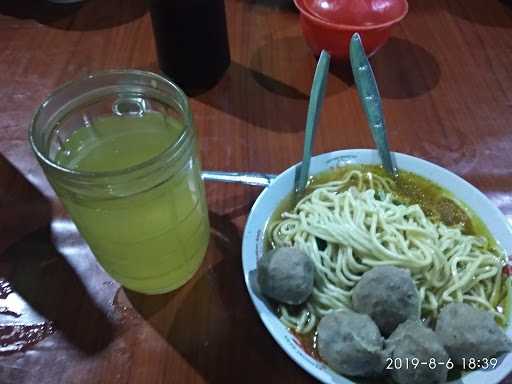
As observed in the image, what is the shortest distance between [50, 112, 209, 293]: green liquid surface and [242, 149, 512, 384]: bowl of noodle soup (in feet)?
0.48

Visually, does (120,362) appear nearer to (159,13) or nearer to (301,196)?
(301,196)

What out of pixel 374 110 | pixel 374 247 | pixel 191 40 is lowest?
pixel 374 247

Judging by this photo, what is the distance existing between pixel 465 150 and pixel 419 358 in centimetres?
66

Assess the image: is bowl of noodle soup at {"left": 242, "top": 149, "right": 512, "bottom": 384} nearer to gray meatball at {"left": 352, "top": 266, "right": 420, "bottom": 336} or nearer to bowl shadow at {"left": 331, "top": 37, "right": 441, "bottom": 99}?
gray meatball at {"left": 352, "top": 266, "right": 420, "bottom": 336}

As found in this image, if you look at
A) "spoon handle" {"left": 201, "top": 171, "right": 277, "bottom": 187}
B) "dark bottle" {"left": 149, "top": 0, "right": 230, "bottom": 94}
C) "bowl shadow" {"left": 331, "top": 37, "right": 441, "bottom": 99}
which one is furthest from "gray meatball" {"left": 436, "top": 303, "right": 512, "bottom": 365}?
"dark bottle" {"left": 149, "top": 0, "right": 230, "bottom": 94}

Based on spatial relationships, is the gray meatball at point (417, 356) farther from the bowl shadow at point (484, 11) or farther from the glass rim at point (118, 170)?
the bowl shadow at point (484, 11)

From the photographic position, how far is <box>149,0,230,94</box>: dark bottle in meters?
1.19

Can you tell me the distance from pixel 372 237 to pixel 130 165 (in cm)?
52

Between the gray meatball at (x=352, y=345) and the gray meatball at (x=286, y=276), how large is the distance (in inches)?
3.1

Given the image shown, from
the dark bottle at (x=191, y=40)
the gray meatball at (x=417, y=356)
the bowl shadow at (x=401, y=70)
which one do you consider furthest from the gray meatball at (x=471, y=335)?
the dark bottle at (x=191, y=40)

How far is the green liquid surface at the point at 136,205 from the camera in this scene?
771 millimetres

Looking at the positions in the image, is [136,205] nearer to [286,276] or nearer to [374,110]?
[286,276]

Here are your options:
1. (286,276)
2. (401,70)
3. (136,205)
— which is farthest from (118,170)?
(401,70)

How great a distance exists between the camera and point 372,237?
102 centimetres
